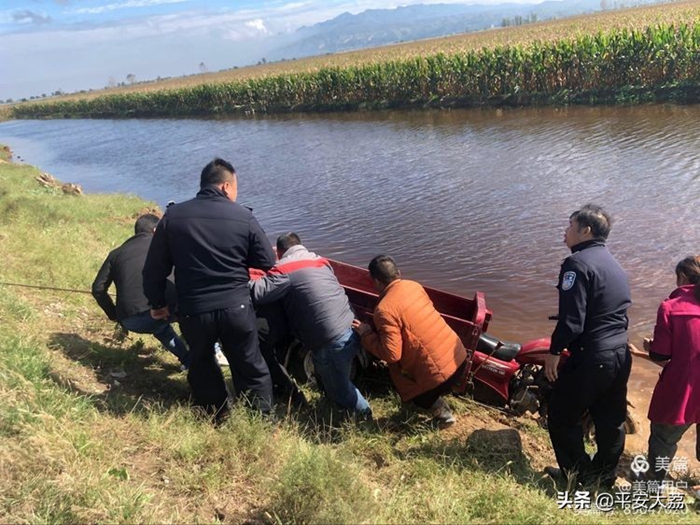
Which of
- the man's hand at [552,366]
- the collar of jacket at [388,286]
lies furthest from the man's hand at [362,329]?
the man's hand at [552,366]

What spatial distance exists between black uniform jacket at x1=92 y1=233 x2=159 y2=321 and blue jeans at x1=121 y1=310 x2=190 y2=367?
79 mm

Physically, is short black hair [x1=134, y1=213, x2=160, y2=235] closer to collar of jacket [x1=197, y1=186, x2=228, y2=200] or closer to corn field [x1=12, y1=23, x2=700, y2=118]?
collar of jacket [x1=197, y1=186, x2=228, y2=200]

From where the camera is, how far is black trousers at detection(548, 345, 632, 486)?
132 inches

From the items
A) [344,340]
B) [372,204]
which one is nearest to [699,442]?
[344,340]

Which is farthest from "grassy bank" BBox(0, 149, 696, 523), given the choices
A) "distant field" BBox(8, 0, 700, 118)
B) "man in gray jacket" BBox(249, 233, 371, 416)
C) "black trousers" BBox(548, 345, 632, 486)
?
"distant field" BBox(8, 0, 700, 118)

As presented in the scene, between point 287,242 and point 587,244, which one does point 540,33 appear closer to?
point 287,242

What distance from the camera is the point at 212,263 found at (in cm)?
361

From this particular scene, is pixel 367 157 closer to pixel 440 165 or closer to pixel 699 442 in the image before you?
pixel 440 165

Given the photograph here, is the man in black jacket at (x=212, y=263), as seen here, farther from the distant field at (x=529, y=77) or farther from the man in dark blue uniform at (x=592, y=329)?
the distant field at (x=529, y=77)

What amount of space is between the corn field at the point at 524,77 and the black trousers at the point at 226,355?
20.2 m

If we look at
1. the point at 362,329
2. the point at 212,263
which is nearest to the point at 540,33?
the point at 362,329

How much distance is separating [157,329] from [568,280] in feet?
11.7

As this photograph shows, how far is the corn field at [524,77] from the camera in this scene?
19.2 metres

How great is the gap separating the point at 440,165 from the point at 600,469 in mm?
12181
